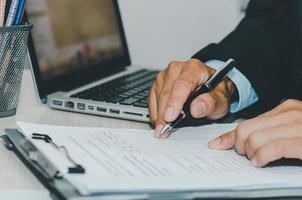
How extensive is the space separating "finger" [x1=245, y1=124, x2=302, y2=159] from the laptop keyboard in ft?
0.85

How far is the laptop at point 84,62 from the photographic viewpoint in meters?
0.94

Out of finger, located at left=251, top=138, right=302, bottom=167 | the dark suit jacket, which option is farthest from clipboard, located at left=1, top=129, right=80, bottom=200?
the dark suit jacket

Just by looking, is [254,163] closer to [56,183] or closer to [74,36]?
[56,183]

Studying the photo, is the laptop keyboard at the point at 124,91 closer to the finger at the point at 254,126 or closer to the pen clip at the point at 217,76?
the pen clip at the point at 217,76

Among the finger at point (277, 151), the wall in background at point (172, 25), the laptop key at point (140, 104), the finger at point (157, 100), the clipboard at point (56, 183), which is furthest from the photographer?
the wall in background at point (172, 25)

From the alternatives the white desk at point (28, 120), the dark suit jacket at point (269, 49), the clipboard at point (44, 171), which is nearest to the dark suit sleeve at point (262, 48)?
the dark suit jacket at point (269, 49)

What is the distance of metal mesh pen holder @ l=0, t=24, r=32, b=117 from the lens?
85 cm

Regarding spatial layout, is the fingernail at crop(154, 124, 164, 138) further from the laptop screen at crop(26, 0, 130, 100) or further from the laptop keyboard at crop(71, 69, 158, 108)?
the laptop screen at crop(26, 0, 130, 100)

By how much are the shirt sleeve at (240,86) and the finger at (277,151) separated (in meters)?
0.28

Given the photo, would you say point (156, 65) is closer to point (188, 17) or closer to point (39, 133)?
point (188, 17)

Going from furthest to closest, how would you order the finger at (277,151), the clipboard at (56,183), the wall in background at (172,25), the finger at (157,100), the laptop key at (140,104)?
the wall in background at (172,25)
the laptop key at (140,104)
the finger at (157,100)
the finger at (277,151)
the clipboard at (56,183)

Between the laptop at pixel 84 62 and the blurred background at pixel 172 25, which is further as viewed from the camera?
the blurred background at pixel 172 25

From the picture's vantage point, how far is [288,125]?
721 millimetres

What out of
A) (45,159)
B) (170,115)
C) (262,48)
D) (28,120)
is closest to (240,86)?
(262,48)
